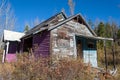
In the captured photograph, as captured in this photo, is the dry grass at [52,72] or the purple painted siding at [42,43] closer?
the dry grass at [52,72]

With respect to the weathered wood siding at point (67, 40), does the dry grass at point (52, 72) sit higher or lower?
lower

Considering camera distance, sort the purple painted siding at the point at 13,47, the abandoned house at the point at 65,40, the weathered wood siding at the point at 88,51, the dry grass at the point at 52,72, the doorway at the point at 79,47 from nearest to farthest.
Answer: the dry grass at the point at 52,72 → the abandoned house at the point at 65,40 → the doorway at the point at 79,47 → the weathered wood siding at the point at 88,51 → the purple painted siding at the point at 13,47

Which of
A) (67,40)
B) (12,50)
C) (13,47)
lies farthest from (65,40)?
(12,50)

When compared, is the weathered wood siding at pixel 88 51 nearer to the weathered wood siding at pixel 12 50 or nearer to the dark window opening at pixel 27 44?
the dark window opening at pixel 27 44

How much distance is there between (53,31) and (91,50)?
5542 millimetres

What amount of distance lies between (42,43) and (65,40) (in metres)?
2.04

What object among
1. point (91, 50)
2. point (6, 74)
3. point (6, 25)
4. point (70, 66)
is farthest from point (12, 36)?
point (6, 25)

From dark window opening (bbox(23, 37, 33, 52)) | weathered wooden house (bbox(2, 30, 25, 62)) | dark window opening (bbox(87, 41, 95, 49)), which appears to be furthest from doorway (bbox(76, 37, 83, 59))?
weathered wooden house (bbox(2, 30, 25, 62))

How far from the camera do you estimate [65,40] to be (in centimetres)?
1340

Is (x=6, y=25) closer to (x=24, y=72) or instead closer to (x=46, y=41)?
(x=46, y=41)

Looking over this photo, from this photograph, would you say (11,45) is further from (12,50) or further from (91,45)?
(91,45)

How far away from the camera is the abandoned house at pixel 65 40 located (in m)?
12.6

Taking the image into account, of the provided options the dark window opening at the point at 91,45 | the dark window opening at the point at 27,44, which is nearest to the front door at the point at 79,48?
the dark window opening at the point at 91,45

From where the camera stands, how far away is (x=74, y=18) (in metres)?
15.1
